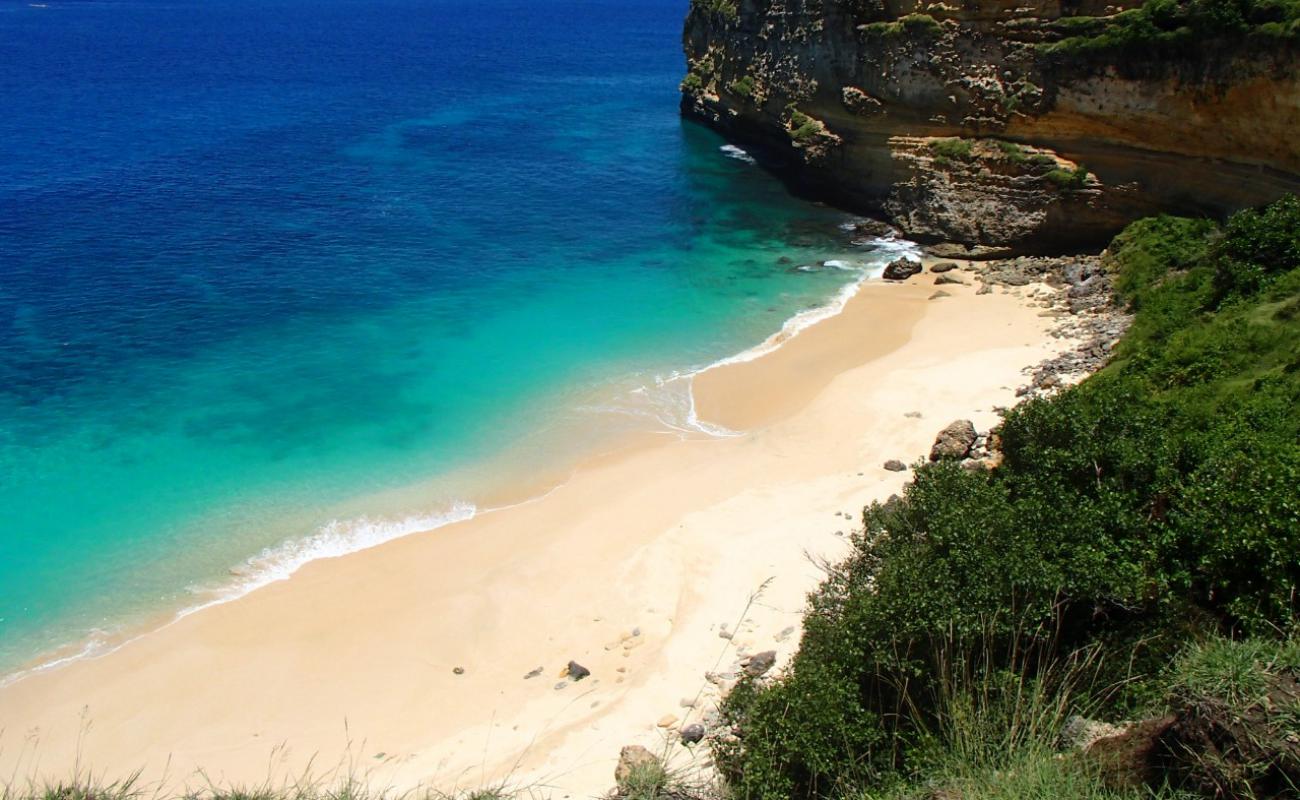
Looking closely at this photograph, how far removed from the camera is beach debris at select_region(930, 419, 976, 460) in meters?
23.8

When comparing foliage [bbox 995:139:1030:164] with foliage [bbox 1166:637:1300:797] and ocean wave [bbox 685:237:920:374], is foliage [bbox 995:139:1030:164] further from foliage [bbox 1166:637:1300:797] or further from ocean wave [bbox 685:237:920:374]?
foliage [bbox 1166:637:1300:797]

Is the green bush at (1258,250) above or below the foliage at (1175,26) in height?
below

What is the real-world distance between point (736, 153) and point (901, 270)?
24.6 m

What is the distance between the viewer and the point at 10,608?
23.1 m

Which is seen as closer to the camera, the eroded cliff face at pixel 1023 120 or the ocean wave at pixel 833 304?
the eroded cliff face at pixel 1023 120

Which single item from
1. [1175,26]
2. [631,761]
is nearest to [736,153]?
[1175,26]

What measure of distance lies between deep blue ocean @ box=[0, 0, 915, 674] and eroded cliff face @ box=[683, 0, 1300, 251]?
4558 mm

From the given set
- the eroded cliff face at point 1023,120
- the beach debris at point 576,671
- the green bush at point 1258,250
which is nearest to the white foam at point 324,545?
the beach debris at point 576,671

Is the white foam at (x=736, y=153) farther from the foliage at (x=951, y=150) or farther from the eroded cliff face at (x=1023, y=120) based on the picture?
the foliage at (x=951, y=150)

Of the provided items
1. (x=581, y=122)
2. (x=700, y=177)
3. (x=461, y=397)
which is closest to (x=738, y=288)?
(x=461, y=397)

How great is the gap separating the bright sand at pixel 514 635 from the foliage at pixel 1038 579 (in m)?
3.29

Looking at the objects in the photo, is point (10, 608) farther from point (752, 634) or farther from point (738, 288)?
point (738, 288)

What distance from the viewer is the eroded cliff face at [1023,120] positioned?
1275 inches

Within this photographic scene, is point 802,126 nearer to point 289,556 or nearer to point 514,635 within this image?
point 289,556
